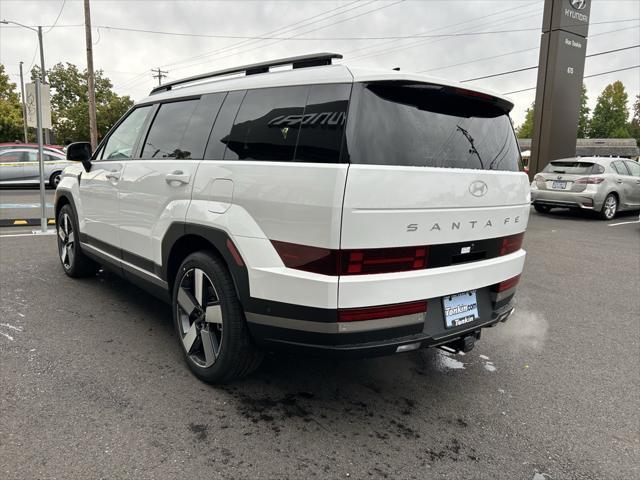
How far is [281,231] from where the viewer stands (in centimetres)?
252

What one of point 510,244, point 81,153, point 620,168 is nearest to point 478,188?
point 510,244

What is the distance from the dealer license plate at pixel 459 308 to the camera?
2764 mm

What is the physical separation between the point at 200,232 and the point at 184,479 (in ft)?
4.43

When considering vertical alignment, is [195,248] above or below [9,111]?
below

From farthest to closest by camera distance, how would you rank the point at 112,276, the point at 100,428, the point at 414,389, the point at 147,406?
the point at 112,276
the point at 414,389
the point at 147,406
the point at 100,428

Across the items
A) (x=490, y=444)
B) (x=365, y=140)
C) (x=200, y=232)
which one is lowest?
(x=490, y=444)

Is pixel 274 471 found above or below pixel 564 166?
below

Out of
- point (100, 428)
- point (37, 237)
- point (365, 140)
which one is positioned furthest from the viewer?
point (37, 237)

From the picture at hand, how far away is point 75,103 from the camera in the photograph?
52.2 metres

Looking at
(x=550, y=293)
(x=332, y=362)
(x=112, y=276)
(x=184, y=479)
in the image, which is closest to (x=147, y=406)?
(x=184, y=479)

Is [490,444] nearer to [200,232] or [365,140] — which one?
[365,140]

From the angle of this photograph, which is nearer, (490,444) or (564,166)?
(490,444)

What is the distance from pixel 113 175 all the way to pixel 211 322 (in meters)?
1.86

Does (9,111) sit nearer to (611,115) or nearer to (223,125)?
(223,125)
